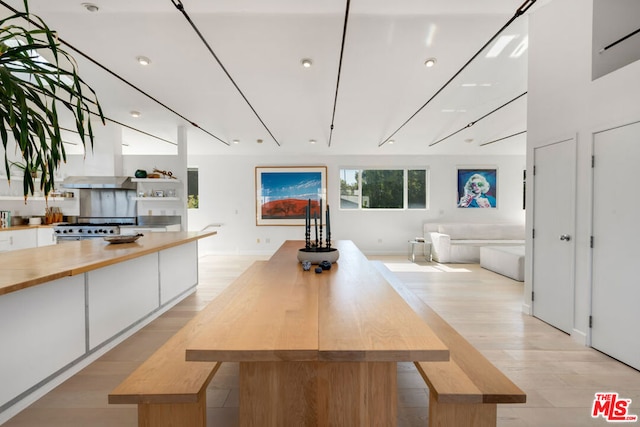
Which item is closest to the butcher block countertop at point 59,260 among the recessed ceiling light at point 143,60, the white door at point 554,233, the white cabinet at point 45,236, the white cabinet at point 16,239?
the recessed ceiling light at point 143,60

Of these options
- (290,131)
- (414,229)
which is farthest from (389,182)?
(290,131)

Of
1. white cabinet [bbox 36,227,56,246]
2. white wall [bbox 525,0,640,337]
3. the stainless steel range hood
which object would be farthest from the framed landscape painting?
white wall [bbox 525,0,640,337]

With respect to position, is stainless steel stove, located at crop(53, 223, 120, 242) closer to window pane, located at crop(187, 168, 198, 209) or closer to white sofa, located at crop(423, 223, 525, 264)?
window pane, located at crop(187, 168, 198, 209)

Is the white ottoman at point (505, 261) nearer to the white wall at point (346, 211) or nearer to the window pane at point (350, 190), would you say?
the white wall at point (346, 211)

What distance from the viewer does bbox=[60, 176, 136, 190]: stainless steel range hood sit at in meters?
5.45

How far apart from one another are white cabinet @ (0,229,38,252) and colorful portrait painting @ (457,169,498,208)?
28.5 ft

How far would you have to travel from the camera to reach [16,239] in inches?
201

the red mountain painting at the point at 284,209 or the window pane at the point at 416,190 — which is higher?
the window pane at the point at 416,190

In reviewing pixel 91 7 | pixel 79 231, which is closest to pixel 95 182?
pixel 79 231

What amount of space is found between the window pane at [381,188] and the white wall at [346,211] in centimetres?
21

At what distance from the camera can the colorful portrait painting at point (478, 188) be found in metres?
→ 7.73

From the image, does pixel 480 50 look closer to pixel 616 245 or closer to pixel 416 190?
pixel 616 245

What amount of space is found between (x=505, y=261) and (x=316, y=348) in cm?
536

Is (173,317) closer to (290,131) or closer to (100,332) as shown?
(100,332)
